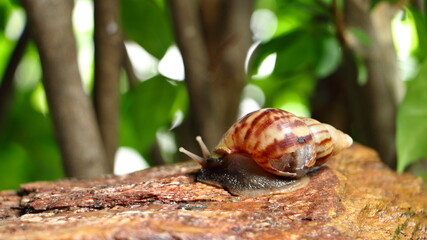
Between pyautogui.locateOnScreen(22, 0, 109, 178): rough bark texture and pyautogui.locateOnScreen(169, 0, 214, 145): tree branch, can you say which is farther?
pyautogui.locateOnScreen(169, 0, 214, 145): tree branch

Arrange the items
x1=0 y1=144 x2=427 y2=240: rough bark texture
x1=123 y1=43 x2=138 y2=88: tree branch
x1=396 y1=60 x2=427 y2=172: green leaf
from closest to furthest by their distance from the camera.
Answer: x1=0 y1=144 x2=427 y2=240: rough bark texture, x1=396 y1=60 x2=427 y2=172: green leaf, x1=123 y1=43 x2=138 y2=88: tree branch

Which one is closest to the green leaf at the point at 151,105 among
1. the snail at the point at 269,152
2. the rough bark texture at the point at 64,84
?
the rough bark texture at the point at 64,84

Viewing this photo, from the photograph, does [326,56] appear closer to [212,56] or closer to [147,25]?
[212,56]

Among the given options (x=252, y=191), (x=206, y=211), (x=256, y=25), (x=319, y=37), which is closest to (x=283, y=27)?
(x=256, y=25)

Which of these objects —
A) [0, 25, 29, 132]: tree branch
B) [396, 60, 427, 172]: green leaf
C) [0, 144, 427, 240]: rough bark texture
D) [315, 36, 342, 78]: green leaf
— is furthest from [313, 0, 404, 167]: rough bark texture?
[0, 25, 29, 132]: tree branch

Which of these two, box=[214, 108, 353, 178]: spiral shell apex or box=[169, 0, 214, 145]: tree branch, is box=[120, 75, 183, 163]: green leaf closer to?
box=[169, 0, 214, 145]: tree branch

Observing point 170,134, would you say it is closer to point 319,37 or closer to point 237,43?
point 237,43

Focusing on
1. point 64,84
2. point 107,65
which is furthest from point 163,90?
point 64,84
